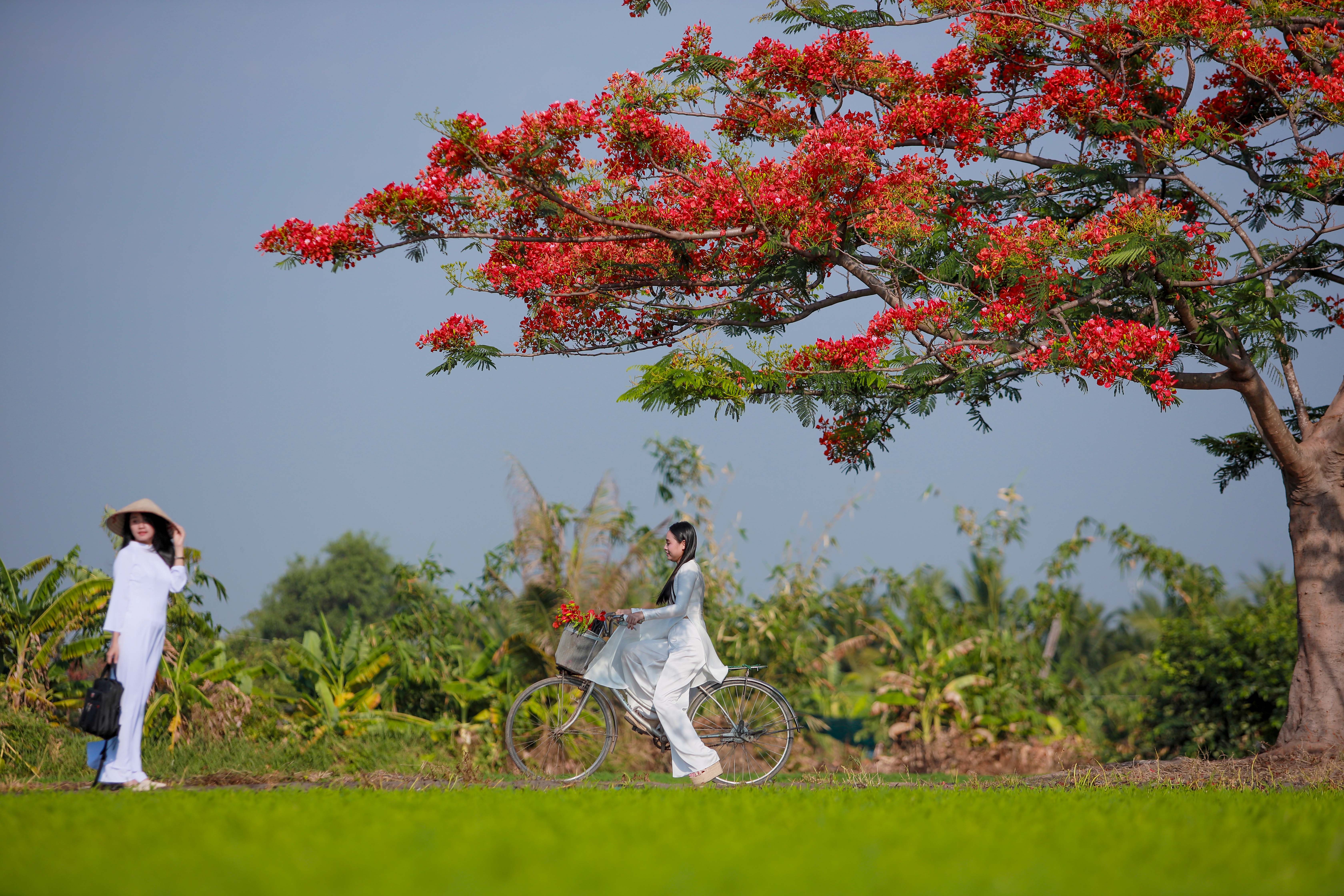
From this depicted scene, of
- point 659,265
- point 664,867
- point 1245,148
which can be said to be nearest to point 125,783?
point 664,867

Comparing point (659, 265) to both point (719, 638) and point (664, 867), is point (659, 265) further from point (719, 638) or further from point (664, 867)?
point (664, 867)

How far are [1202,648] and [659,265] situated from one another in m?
8.69

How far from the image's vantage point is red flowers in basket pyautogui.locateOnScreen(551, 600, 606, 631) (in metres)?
7.09

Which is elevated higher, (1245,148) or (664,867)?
(1245,148)

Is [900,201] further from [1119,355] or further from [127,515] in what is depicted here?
[127,515]

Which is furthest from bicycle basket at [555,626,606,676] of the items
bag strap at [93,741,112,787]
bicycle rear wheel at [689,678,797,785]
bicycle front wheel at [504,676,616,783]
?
bag strap at [93,741,112,787]

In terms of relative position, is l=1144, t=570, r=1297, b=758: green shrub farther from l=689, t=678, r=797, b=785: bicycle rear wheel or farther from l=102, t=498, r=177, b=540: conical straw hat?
l=102, t=498, r=177, b=540: conical straw hat

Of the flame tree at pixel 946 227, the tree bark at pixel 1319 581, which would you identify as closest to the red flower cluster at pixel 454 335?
the flame tree at pixel 946 227

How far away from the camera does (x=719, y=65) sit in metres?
10.1

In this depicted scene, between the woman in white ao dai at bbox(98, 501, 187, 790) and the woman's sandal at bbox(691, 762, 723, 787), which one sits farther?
the woman's sandal at bbox(691, 762, 723, 787)

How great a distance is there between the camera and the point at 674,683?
691cm

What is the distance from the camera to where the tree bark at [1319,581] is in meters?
9.12

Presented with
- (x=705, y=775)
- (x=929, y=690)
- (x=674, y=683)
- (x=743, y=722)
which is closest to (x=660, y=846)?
(x=705, y=775)

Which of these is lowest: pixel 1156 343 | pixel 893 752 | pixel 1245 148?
pixel 893 752
